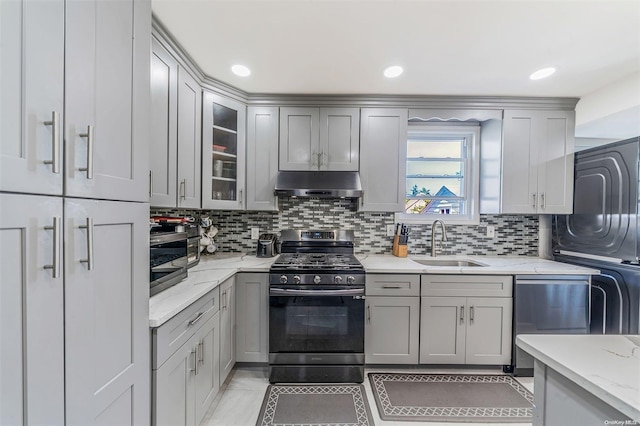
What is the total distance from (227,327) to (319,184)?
1.43 meters

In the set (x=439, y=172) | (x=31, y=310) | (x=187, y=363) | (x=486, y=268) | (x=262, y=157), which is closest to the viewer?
(x=31, y=310)

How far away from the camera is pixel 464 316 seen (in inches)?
85.5

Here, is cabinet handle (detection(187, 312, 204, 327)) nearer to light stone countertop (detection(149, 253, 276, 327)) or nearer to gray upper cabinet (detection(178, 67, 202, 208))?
light stone countertop (detection(149, 253, 276, 327))

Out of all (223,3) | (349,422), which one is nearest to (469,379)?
(349,422)

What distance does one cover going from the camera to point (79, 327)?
2.38 feet

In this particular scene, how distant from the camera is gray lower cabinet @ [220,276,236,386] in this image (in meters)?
1.86

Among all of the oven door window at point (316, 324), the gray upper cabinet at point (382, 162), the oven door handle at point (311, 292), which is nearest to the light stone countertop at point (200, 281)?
the oven door handle at point (311, 292)

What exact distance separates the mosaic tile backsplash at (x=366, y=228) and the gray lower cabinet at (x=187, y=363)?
1.12 meters

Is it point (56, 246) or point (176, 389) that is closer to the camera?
point (56, 246)

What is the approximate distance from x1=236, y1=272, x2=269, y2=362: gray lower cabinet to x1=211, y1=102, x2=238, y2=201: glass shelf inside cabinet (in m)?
0.80

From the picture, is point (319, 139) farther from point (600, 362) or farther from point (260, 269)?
point (600, 362)

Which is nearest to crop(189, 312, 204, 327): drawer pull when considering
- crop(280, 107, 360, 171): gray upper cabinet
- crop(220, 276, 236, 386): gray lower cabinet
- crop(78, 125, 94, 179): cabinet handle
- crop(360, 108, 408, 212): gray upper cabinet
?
crop(220, 276, 236, 386): gray lower cabinet

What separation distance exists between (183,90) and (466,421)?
3060 millimetres

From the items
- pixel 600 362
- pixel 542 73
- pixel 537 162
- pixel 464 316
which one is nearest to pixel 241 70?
pixel 542 73
